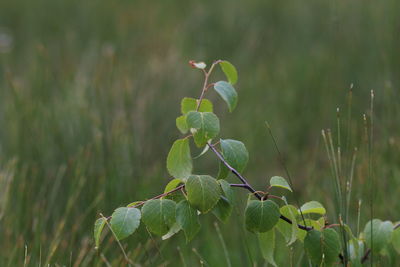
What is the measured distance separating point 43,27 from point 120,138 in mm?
2959

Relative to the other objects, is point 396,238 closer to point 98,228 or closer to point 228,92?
point 228,92

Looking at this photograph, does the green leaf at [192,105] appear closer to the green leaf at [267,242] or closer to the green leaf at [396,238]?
the green leaf at [267,242]

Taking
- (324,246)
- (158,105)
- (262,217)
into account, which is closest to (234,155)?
(262,217)

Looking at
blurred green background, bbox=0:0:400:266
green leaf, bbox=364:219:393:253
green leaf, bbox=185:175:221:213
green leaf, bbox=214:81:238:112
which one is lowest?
blurred green background, bbox=0:0:400:266

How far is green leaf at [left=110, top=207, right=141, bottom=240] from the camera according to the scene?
809 mm

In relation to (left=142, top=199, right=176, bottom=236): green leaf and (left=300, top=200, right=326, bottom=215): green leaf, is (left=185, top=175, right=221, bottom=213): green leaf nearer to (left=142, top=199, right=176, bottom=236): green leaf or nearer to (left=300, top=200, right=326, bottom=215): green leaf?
(left=142, top=199, right=176, bottom=236): green leaf

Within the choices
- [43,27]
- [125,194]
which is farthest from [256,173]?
[43,27]

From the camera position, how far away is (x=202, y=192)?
0.83 m

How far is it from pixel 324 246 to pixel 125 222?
0.32 metres

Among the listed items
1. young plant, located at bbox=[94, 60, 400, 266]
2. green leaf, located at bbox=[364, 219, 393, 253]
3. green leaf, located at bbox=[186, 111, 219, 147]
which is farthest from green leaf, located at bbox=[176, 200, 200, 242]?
green leaf, located at bbox=[364, 219, 393, 253]

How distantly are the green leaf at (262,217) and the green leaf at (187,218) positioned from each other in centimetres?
8

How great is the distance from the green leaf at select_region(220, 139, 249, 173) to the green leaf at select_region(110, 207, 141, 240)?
0.15 meters

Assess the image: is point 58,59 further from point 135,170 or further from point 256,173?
point 135,170

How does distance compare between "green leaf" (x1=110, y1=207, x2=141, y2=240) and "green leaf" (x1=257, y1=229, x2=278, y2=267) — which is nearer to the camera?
"green leaf" (x1=110, y1=207, x2=141, y2=240)
